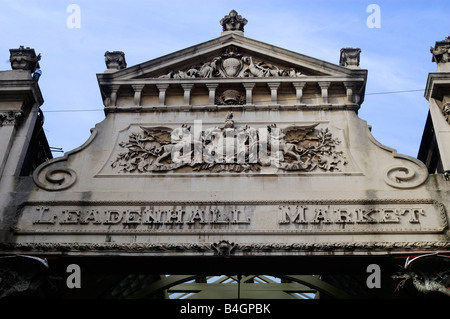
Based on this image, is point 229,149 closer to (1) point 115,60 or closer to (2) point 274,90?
(2) point 274,90

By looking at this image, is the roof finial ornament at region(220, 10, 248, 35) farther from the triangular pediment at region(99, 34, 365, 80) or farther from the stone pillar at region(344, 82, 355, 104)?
the stone pillar at region(344, 82, 355, 104)

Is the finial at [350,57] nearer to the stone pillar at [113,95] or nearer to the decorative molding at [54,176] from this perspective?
the stone pillar at [113,95]

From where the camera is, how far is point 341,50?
1914 centimetres

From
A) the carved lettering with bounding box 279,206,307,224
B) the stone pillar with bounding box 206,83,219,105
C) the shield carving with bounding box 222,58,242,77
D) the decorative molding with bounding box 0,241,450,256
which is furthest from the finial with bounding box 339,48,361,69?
the decorative molding with bounding box 0,241,450,256

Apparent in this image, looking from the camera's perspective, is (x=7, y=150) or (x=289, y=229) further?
(x=7, y=150)

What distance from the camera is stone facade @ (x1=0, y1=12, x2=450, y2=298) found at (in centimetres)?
1469

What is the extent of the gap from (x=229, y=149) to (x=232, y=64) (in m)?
3.66

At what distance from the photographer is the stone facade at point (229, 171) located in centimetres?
1469

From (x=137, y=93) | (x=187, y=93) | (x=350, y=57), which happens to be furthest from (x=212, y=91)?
(x=350, y=57)

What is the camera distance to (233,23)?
2034 centimetres

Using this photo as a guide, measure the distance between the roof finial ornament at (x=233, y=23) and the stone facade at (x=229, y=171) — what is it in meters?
0.47
